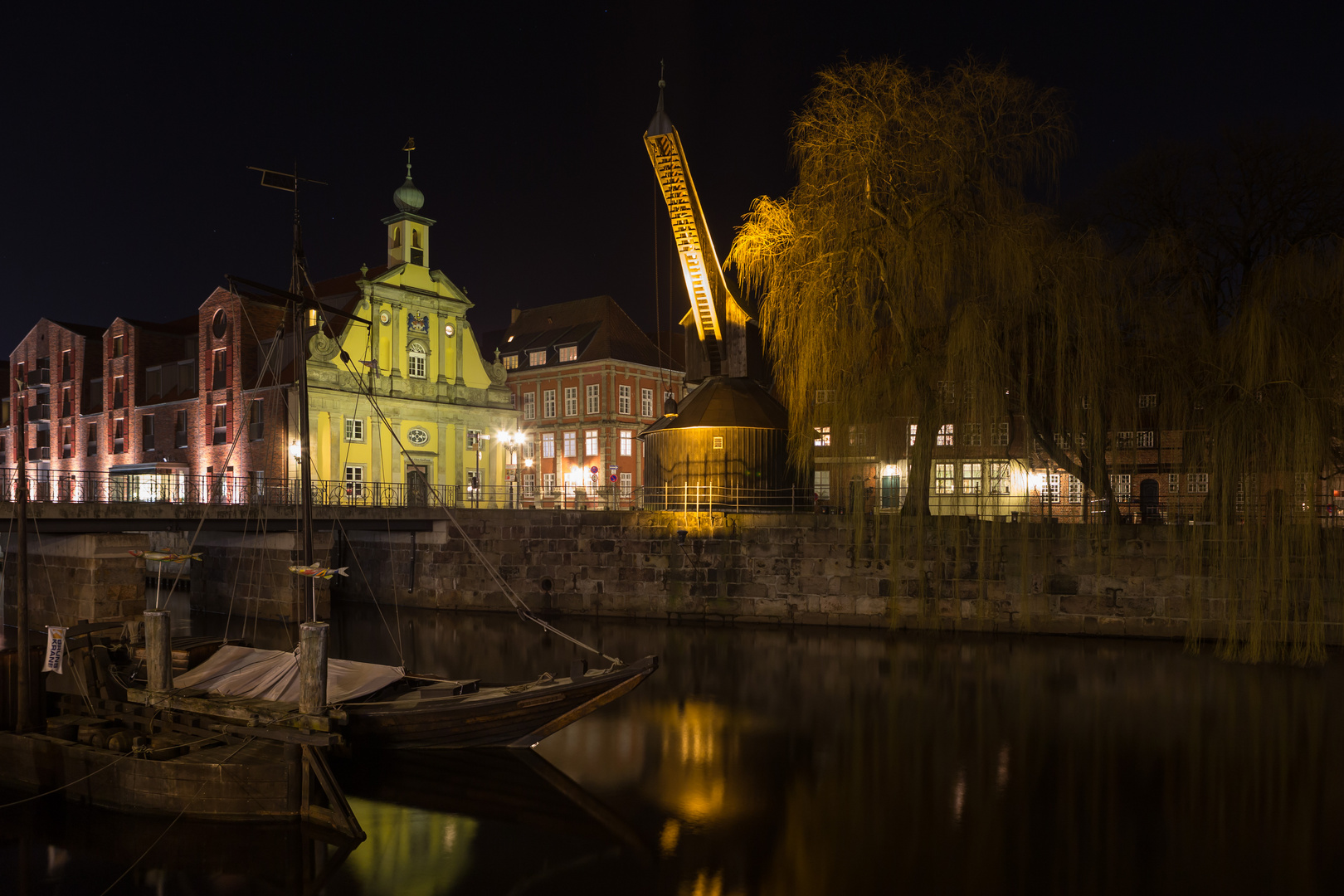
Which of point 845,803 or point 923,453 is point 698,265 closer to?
point 923,453

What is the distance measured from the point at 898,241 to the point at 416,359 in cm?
2770

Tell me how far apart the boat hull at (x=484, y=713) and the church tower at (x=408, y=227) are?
3424cm

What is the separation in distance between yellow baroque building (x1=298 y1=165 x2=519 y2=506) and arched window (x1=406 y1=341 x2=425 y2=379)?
0.04 metres

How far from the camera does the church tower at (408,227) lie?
44.0m

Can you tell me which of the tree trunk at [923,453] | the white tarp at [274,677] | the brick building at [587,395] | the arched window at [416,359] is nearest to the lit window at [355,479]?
the arched window at [416,359]

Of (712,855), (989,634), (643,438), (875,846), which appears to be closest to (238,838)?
(712,855)

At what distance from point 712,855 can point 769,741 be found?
15.2 ft

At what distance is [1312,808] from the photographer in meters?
12.0

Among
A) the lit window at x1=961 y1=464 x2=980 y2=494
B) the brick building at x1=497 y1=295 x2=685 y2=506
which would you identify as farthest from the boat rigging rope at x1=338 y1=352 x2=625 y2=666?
the brick building at x1=497 y1=295 x2=685 y2=506

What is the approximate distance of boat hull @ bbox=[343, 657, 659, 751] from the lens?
40.7ft

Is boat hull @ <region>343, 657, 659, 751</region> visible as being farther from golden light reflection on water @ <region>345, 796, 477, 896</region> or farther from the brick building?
the brick building

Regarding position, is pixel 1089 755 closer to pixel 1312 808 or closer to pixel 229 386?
pixel 1312 808

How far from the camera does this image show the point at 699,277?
105 feet

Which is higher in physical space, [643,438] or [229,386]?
[229,386]
